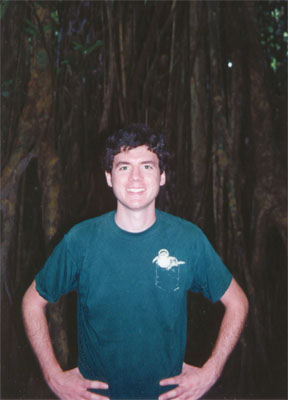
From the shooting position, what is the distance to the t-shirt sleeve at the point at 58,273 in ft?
3.18

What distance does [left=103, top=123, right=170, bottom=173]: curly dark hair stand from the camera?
974mm

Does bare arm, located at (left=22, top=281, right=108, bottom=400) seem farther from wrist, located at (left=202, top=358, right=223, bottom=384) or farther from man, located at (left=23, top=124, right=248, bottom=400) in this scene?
wrist, located at (left=202, top=358, right=223, bottom=384)

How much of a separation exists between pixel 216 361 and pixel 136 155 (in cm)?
62

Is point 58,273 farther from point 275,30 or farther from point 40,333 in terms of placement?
point 275,30

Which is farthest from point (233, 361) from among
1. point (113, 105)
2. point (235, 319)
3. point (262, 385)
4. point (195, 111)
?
point (113, 105)

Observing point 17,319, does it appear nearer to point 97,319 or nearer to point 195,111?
point 97,319

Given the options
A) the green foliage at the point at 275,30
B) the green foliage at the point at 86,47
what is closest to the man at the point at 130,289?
the green foliage at the point at 86,47

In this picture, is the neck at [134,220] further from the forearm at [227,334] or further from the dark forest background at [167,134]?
the dark forest background at [167,134]

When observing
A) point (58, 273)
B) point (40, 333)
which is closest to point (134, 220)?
point (58, 273)

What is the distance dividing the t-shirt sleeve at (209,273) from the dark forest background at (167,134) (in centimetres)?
43

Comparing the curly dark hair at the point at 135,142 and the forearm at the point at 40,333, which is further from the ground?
the curly dark hair at the point at 135,142

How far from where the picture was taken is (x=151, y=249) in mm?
974

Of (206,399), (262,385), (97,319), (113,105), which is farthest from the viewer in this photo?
(113,105)

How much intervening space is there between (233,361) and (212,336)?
0.14 meters
